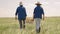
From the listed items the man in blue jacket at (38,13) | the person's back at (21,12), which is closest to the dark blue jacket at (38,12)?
the man in blue jacket at (38,13)

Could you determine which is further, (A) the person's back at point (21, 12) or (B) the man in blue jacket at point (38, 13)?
(A) the person's back at point (21, 12)

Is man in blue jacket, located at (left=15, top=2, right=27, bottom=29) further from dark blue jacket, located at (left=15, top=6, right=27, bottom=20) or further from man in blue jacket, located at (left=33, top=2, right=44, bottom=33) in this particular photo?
man in blue jacket, located at (left=33, top=2, right=44, bottom=33)

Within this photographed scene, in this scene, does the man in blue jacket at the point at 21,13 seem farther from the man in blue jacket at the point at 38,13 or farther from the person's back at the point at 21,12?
the man in blue jacket at the point at 38,13

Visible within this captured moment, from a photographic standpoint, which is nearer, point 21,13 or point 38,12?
point 38,12

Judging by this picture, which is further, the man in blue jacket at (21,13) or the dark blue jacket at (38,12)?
the man in blue jacket at (21,13)

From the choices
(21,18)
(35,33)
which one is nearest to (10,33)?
(35,33)

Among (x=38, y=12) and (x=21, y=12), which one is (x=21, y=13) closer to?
(x=21, y=12)

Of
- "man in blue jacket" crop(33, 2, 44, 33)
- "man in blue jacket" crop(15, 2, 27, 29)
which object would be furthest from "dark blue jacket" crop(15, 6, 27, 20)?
"man in blue jacket" crop(33, 2, 44, 33)

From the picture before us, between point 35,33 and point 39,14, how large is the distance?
103cm

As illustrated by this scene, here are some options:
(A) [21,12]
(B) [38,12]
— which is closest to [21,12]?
(A) [21,12]

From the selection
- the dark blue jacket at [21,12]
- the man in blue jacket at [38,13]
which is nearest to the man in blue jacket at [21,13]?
the dark blue jacket at [21,12]

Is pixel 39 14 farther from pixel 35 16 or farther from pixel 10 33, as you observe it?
pixel 10 33

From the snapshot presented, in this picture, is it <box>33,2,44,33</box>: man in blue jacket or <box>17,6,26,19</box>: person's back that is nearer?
<box>33,2,44,33</box>: man in blue jacket

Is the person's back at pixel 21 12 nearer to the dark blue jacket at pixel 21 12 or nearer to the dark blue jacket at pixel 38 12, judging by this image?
the dark blue jacket at pixel 21 12
